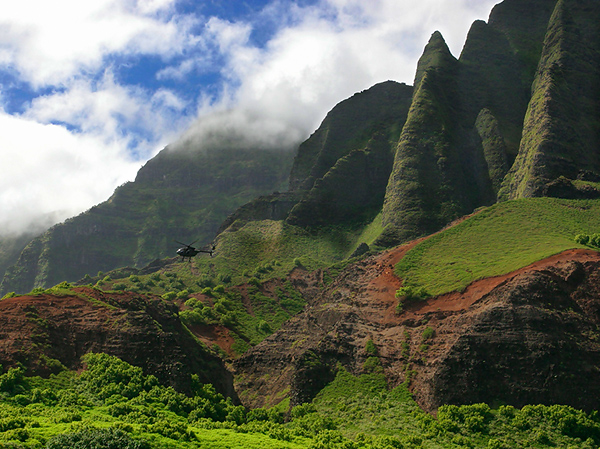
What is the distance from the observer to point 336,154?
187250 millimetres

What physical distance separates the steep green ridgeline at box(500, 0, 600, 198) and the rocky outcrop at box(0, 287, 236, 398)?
78.0 metres

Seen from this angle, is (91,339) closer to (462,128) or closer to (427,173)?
(427,173)

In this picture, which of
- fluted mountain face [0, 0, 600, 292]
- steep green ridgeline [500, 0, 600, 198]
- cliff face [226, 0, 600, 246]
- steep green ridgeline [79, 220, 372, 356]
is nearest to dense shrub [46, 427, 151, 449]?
steep green ridgeline [79, 220, 372, 356]

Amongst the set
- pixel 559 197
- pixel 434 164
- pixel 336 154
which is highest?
pixel 336 154

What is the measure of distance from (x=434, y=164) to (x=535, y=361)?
9271cm

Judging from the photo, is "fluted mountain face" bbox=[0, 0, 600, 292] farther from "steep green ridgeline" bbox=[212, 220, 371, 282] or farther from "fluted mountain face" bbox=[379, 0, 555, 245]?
"steep green ridgeline" bbox=[212, 220, 371, 282]

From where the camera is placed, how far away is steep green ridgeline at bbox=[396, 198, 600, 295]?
82.1 metres

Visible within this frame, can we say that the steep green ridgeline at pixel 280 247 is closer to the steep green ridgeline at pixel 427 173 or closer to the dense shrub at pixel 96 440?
the steep green ridgeline at pixel 427 173

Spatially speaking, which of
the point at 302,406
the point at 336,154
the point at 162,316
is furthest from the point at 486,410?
the point at 336,154

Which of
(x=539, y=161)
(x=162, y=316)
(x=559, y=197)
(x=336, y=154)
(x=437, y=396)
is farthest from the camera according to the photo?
(x=336, y=154)

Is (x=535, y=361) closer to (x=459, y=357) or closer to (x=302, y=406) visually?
(x=459, y=357)

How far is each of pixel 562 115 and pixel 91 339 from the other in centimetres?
10701

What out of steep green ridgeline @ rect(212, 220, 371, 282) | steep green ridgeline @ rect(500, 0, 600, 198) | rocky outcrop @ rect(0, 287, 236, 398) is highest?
steep green ridgeline @ rect(500, 0, 600, 198)

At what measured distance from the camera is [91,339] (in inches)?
2608
